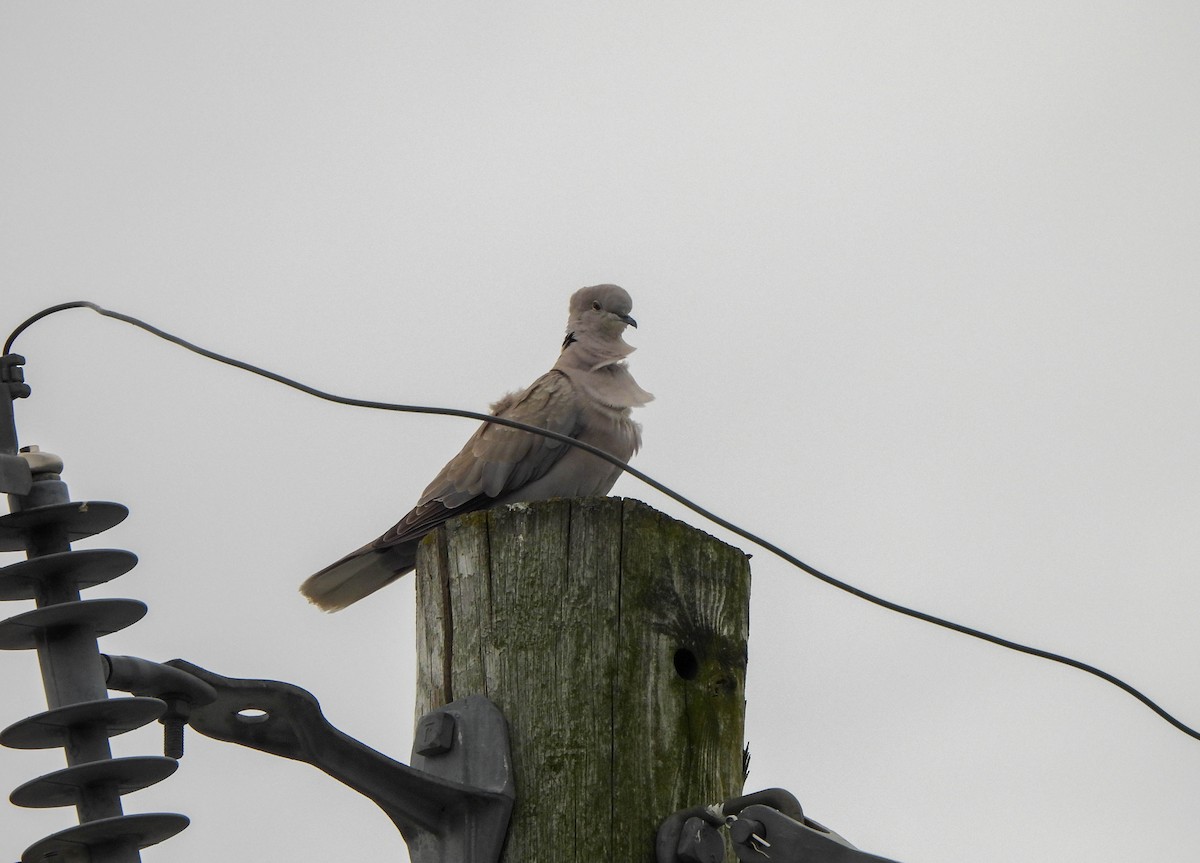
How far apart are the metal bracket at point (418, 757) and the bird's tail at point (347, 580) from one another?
89.8 inches

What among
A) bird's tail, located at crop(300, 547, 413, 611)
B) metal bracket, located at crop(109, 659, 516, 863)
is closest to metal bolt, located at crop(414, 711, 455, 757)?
metal bracket, located at crop(109, 659, 516, 863)

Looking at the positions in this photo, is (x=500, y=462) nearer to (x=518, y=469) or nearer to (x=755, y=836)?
(x=518, y=469)

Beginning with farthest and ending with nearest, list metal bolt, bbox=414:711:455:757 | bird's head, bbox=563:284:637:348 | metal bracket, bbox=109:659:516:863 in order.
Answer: bird's head, bbox=563:284:637:348, metal bolt, bbox=414:711:455:757, metal bracket, bbox=109:659:516:863

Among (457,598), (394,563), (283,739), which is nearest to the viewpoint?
(283,739)

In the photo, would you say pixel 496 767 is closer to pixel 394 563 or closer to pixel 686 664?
pixel 686 664

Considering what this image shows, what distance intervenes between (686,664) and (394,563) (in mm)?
2407

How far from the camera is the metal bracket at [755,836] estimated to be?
2598mm

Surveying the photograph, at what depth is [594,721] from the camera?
109 inches

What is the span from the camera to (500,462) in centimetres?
516

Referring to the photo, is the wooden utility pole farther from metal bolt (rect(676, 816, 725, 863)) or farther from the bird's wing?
the bird's wing

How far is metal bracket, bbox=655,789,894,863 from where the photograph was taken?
102 inches

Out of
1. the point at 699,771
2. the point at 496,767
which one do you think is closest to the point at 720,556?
the point at 699,771

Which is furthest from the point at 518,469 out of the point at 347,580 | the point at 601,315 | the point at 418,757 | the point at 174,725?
the point at 174,725

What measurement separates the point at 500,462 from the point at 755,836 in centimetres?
267
